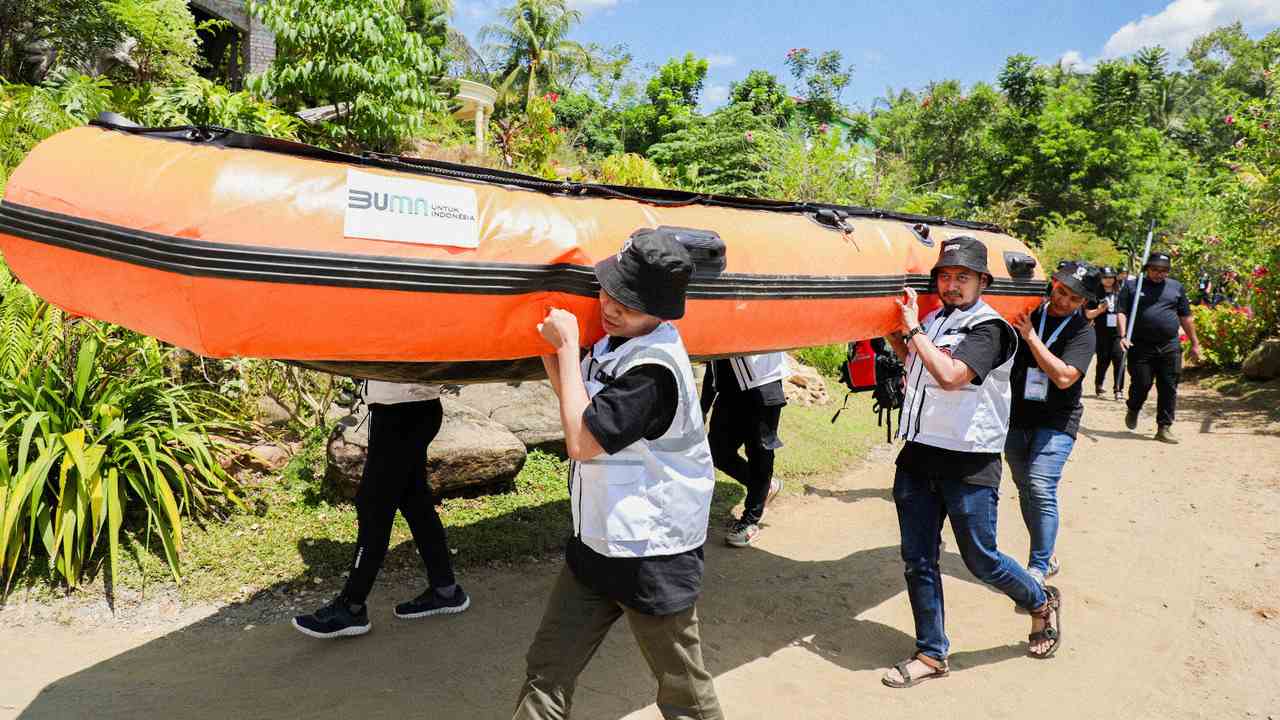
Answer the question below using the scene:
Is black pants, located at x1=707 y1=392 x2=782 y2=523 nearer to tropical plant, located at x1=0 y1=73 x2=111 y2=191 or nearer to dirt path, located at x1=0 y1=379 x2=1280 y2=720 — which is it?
dirt path, located at x1=0 y1=379 x2=1280 y2=720

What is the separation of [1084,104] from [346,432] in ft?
90.6

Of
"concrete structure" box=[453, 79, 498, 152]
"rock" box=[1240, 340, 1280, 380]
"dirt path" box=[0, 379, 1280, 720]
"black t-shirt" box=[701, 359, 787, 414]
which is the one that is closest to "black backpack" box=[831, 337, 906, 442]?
"black t-shirt" box=[701, 359, 787, 414]

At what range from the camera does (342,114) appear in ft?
34.8

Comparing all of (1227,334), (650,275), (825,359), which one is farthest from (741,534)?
(1227,334)

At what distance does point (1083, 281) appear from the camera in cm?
410

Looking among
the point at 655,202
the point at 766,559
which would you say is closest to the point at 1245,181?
the point at 766,559

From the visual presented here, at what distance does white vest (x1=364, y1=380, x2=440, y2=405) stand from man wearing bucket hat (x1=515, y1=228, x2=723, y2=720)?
3.99ft

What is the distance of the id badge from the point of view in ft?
13.7

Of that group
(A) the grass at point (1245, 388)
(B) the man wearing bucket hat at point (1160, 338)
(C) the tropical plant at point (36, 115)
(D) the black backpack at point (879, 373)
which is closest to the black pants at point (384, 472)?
(D) the black backpack at point (879, 373)

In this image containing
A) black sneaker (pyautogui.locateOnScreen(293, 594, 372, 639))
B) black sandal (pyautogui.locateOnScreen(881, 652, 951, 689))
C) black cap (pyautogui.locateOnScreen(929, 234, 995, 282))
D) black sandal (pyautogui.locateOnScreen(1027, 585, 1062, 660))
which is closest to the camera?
black cap (pyautogui.locateOnScreen(929, 234, 995, 282))

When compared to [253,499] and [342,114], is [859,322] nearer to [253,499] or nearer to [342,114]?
[253,499]

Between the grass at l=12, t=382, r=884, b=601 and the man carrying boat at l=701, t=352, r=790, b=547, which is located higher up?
the man carrying boat at l=701, t=352, r=790, b=547

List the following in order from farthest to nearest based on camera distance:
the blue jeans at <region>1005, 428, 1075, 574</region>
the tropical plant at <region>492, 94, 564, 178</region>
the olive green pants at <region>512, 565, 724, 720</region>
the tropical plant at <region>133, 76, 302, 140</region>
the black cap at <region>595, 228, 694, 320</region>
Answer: the tropical plant at <region>492, 94, 564, 178</region> < the tropical plant at <region>133, 76, 302, 140</region> < the blue jeans at <region>1005, 428, 1075, 574</region> < the olive green pants at <region>512, 565, 724, 720</region> < the black cap at <region>595, 228, 694, 320</region>

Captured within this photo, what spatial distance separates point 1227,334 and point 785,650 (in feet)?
39.3
